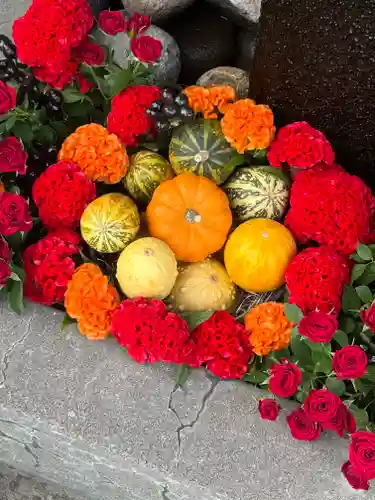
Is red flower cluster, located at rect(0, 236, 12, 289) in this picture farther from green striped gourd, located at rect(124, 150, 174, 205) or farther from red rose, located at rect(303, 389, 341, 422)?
red rose, located at rect(303, 389, 341, 422)

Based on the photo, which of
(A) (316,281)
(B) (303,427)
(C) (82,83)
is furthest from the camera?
(C) (82,83)

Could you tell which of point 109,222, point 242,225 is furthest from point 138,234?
point 242,225

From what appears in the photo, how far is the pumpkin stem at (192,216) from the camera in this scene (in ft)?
5.02

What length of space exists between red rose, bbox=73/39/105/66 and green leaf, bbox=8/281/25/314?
1.98 ft

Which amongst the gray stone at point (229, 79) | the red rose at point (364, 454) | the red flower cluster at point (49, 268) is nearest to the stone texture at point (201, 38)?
the gray stone at point (229, 79)

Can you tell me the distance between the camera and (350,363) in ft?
3.95

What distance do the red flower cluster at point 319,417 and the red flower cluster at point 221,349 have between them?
0.16 m

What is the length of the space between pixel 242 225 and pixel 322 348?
38cm

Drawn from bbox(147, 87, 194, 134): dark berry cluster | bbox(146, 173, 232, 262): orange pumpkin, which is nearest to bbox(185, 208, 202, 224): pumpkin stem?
bbox(146, 173, 232, 262): orange pumpkin

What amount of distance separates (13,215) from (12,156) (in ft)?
0.50

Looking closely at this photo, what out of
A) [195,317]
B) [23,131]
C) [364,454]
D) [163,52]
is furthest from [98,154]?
[364,454]

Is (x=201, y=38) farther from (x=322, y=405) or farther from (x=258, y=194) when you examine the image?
(x=322, y=405)

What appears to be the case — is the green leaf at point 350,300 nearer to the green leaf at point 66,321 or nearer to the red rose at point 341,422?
the red rose at point 341,422

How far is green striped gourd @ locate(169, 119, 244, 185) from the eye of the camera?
1.61m
